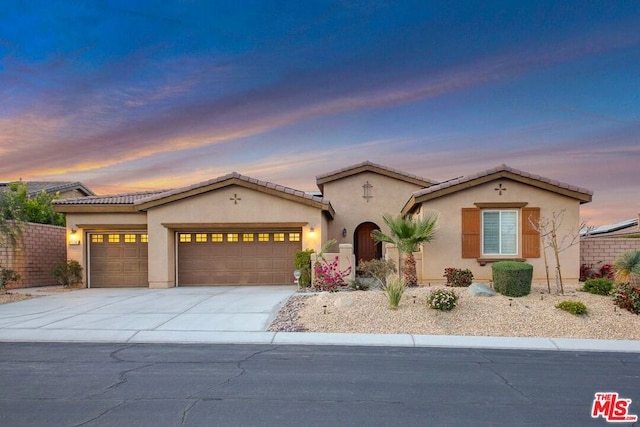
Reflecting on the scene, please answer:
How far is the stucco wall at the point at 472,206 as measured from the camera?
611 inches

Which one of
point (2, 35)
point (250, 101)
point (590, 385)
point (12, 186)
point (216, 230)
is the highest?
point (2, 35)

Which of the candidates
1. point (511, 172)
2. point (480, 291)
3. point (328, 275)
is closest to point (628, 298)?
point (480, 291)

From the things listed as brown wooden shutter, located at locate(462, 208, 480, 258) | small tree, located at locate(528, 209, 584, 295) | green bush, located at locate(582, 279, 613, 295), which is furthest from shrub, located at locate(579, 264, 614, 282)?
brown wooden shutter, located at locate(462, 208, 480, 258)

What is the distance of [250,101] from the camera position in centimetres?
1847

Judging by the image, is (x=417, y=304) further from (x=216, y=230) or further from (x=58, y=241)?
(x=58, y=241)

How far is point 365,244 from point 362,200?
7.03ft

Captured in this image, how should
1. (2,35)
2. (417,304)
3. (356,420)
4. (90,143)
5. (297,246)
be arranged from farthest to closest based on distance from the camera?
(90,143)
(297,246)
(2,35)
(417,304)
(356,420)

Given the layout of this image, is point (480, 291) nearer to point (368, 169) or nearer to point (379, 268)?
point (379, 268)

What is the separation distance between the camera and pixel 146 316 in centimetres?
1150

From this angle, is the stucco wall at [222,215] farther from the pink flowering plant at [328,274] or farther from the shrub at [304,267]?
the pink flowering plant at [328,274]

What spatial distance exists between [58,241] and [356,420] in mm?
20114


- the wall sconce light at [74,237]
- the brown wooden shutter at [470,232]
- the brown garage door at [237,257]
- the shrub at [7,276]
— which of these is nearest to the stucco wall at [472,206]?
the brown wooden shutter at [470,232]

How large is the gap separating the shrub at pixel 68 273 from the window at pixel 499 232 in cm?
1569

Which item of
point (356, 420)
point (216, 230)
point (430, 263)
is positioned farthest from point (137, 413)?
point (216, 230)
